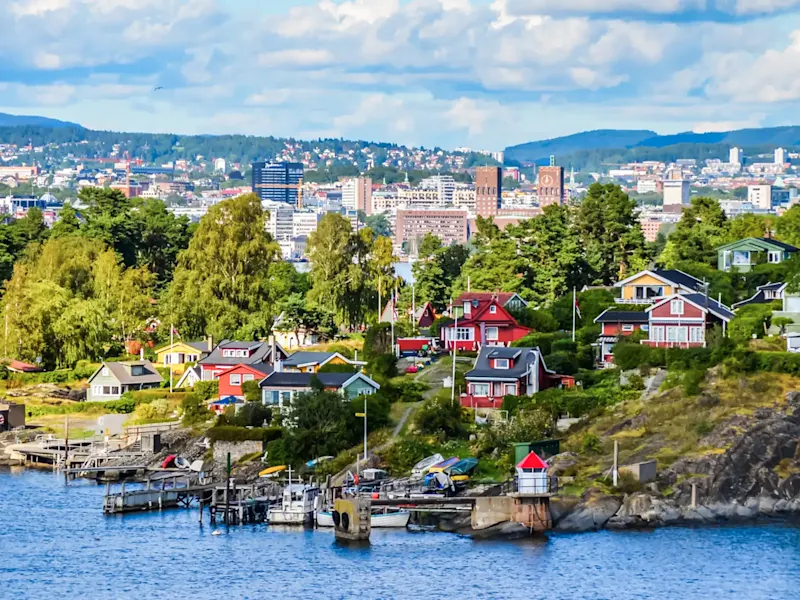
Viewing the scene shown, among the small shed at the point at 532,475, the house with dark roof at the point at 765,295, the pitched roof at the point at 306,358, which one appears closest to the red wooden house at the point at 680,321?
the house with dark roof at the point at 765,295

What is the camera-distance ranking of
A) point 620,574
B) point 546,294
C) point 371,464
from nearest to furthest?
point 620,574
point 371,464
point 546,294

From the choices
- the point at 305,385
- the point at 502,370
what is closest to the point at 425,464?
the point at 502,370

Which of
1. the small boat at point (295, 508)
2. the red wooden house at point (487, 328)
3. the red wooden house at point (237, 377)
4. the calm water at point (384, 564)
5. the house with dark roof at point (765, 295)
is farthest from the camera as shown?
the red wooden house at point (487, 328)

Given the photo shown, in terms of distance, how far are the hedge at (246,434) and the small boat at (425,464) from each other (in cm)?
751

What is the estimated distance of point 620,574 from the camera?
4784 cm

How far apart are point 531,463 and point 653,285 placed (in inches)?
1117

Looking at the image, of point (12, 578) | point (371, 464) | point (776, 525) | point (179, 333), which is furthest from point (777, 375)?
point (179, 333)

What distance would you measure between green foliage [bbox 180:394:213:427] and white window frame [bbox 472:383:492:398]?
12.0m

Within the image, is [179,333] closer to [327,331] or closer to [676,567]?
[327,331]

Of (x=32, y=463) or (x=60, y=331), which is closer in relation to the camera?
(x=32, y=463)

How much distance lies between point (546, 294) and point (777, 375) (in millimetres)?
23261

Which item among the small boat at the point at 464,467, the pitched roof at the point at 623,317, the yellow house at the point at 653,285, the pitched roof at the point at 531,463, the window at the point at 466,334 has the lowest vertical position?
the small boat at the point at 464,467

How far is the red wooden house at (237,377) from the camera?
73.4 metres

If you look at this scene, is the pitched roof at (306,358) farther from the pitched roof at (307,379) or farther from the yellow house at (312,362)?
the pitched roof at (307,379)
